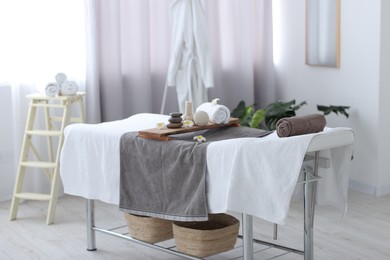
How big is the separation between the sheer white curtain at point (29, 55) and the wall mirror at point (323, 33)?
5.51 ft

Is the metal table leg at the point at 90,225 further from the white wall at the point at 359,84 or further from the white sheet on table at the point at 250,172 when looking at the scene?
the white wall at the point at 359,84

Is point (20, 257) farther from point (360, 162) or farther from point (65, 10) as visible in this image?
point (360, 162)

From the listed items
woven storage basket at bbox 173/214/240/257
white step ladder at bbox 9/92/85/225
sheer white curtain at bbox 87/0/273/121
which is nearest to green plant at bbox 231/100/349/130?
sheer white curtain at bbox 87/0/273/121

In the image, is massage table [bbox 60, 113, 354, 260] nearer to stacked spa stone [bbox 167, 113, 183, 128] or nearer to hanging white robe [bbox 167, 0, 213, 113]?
stacked spa stone [bbox 167, 113, 183, 128]

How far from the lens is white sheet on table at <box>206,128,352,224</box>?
3.21 meters

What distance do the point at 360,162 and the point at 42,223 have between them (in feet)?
7.39

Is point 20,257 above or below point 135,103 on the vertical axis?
below

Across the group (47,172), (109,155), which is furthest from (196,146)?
(47,172)

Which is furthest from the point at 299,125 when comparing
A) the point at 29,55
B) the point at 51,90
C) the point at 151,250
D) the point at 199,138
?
the point at 29,55

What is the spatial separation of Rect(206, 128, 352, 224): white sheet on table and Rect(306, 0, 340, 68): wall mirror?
7.07 feet

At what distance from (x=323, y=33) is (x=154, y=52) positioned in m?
1.26

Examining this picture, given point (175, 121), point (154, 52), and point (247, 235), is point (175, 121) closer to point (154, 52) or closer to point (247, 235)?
point (247, 235)

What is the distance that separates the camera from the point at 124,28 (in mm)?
5613

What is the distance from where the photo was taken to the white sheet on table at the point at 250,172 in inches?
127
